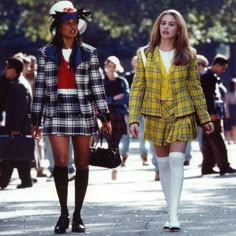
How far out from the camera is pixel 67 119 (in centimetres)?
1040

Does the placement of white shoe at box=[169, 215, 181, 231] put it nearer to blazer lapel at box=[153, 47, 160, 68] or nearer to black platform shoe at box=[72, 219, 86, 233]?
black platform shoe at box=[72, 219, 86, 233]

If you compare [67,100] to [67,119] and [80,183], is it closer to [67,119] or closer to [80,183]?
[67,119]

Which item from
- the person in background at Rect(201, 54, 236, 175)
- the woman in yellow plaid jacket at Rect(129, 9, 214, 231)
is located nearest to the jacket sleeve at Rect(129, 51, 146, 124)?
the woman in yellow plaid jacket at Rect(129, 9, 214, 231)

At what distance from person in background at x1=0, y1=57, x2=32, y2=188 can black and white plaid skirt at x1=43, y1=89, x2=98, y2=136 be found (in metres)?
5.54

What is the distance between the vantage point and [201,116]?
1044 cm

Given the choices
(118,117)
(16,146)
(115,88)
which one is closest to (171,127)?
(16,146)

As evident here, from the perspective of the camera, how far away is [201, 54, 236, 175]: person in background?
687 inches

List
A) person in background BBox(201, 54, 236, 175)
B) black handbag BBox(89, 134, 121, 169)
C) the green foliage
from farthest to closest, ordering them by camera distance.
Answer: the green foliage < person in background BBox(201, 54, 236, 175) < black handbag BBox(89, 134, 121, 169)

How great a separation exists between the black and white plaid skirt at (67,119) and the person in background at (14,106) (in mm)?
5542

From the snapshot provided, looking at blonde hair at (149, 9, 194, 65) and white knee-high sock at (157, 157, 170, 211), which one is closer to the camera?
blonde hair at (149, 9, 194, 65)

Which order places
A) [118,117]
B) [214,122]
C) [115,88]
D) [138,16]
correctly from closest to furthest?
[214,122], [115,88], [118,117], [138,16]

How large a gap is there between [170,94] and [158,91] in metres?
0.10

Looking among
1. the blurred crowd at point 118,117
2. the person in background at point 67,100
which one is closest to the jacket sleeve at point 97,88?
the person in background at point 67,100

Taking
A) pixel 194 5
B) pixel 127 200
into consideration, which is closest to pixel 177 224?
pixel 127 200
